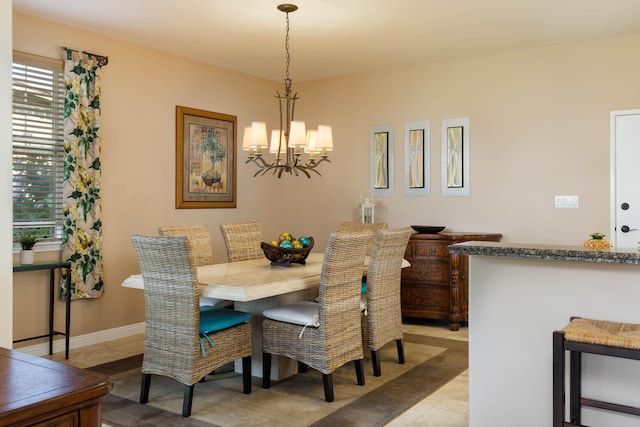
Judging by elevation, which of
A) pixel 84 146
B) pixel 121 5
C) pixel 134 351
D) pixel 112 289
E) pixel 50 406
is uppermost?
pixel 121 5

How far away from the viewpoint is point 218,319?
335 cm

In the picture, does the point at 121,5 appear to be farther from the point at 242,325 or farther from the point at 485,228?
the point at 485,228

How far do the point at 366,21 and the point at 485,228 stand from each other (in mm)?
2427

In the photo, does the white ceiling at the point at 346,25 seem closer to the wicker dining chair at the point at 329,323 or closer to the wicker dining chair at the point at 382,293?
the wicker dining chair at the point at 382,293

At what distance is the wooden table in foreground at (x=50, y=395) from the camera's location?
988mm

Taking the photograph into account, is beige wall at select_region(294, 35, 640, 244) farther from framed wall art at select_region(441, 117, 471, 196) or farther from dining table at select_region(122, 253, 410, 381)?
dining table at select_region(122, 253, 410, 381)

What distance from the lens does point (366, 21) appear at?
4445mm

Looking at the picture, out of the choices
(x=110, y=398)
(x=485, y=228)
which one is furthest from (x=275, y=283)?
(x=485, y=228)

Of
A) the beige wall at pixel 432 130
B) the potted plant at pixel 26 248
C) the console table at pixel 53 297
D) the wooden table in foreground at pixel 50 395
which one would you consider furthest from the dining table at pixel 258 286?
the wooden table in foreground at pixel 50 395

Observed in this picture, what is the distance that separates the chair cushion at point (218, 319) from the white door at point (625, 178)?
348cm

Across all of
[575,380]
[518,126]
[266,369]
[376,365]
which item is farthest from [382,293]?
[518,126]

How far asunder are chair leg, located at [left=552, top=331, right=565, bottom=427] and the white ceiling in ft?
→ 9.36

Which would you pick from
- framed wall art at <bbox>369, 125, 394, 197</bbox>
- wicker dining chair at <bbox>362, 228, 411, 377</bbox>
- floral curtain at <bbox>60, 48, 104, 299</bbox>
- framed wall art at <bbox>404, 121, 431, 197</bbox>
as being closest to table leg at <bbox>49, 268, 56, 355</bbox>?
floral curtain at <bbox>60, 48, 104, 299</bbox>

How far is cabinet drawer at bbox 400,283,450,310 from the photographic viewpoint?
210 inches
